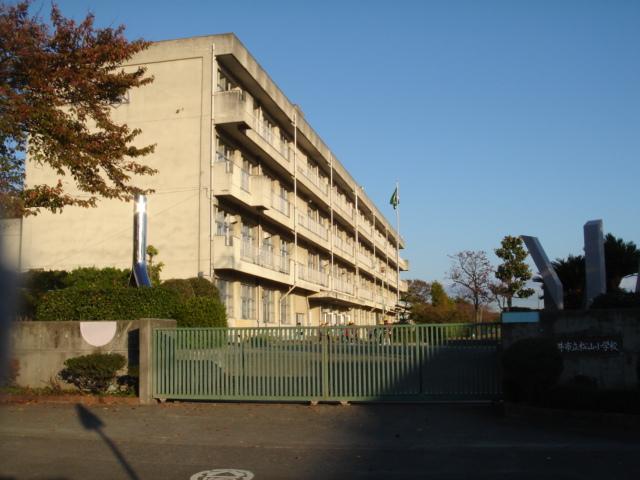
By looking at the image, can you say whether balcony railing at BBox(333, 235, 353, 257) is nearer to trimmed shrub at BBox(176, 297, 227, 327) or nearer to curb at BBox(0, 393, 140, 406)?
trimmed shrub at BBox(176, 297, 227, 327)

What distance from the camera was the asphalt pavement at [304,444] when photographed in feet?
26.7

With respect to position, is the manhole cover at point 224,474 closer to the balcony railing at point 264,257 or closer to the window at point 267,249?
the balcony railing at point 264,257

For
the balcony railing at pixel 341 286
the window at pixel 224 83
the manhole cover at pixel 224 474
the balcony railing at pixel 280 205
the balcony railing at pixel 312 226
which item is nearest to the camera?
the manhole cover at pixel 224 474

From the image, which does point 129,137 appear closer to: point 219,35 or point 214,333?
point 214,333

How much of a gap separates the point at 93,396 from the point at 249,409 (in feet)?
11.7

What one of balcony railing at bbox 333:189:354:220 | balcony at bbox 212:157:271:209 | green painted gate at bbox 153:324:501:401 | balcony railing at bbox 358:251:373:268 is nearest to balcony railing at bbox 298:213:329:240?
balcony railing at bbox 333:189:354:220

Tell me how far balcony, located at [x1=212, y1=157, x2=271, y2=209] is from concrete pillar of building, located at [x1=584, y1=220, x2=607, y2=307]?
592 inches

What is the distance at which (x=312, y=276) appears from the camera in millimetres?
39844

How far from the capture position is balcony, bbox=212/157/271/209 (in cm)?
2711

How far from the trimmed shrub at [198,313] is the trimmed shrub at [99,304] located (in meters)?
1.47

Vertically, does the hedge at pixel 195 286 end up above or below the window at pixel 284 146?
below

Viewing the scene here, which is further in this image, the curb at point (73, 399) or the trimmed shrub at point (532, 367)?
the curb at point (73, 399)

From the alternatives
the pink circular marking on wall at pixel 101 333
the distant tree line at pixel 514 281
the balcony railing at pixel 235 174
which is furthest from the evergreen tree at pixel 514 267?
the pink circular marking on wall at pixel 101 333

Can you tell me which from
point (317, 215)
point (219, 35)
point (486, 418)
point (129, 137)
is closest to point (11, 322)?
point (486, 418)
